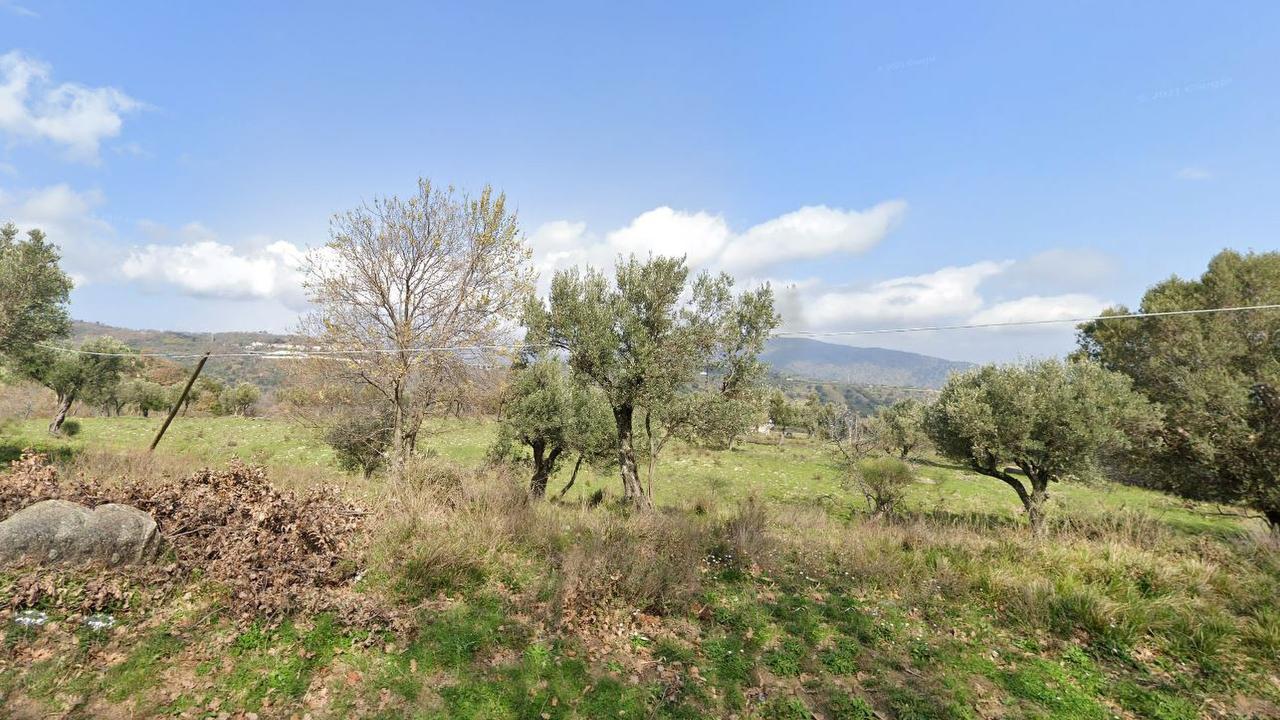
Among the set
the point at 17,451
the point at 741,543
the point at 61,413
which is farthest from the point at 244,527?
the point at 61,413

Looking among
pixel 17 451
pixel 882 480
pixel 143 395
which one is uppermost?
pixel 17 451

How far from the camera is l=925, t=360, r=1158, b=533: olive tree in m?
15.5

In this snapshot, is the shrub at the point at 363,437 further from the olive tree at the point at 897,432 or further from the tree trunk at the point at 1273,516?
the tree trunk at the point at 1273,516

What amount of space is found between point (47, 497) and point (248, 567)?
4.05 meters

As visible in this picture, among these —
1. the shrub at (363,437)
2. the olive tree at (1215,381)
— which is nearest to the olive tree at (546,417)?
the shrub at (363,437)

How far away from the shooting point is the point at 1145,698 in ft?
19.2

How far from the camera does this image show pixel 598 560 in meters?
8.17

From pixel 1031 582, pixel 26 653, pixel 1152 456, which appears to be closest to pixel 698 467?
pixel 1152 456

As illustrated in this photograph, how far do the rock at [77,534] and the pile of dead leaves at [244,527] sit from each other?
386 millimetres

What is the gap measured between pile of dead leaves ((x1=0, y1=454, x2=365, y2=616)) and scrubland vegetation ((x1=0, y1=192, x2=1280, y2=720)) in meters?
0.05

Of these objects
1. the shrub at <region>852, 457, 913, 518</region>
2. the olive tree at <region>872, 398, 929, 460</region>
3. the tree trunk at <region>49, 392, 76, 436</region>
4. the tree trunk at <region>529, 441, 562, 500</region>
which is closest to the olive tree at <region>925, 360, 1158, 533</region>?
the shrub at <region>852, 457, 913, 518</region>

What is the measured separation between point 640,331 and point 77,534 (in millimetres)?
11267

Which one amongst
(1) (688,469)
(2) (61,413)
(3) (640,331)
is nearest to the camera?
(3) (640,331)

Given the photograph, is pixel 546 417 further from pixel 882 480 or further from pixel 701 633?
pixel 882 480
